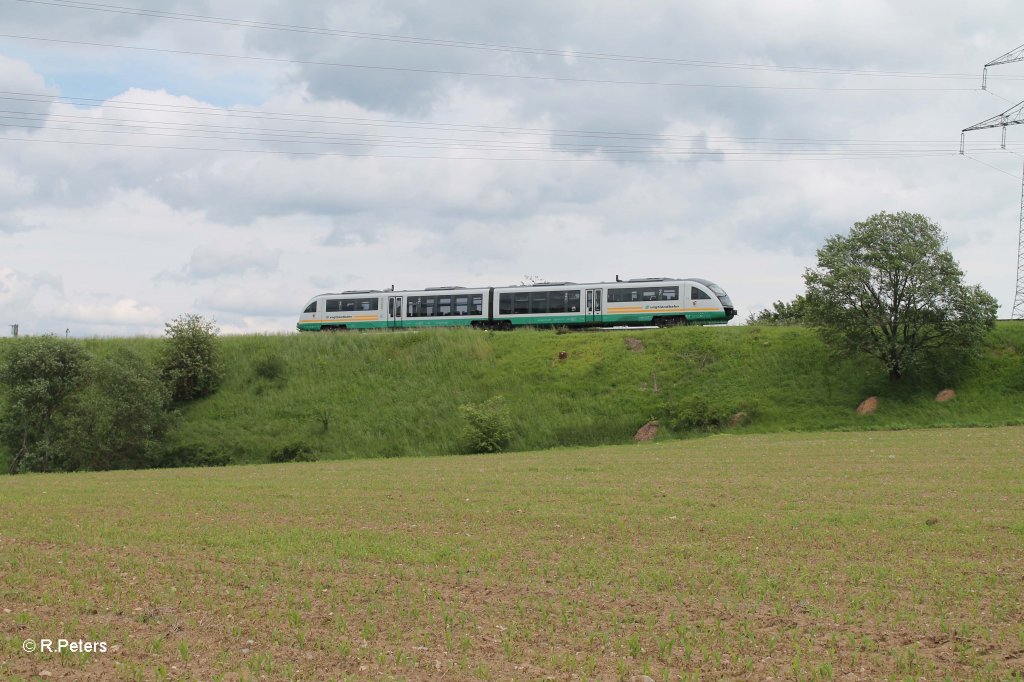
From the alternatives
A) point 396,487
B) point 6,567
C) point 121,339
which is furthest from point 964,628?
point 121,339

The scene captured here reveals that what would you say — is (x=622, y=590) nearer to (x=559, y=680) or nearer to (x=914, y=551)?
(x=559, y=680)

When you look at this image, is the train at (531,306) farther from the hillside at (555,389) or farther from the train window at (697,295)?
the hillside at (555,389)

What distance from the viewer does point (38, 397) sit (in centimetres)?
4525

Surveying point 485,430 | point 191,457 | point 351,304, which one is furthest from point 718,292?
point 191,457

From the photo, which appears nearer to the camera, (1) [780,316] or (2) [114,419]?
(2) [114,419]

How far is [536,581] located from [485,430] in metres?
32.4

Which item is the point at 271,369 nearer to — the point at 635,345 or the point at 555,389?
the point at 555,389

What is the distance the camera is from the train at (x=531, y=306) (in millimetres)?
59969

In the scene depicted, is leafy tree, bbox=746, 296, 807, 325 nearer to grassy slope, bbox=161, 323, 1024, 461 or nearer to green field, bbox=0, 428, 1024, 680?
grassy slope, bbox=161, 323, 1024, 461

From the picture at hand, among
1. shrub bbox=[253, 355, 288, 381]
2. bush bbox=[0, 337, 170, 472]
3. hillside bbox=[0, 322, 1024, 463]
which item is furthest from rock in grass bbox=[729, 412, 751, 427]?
bush bbox=[0, 337, 170, 472]

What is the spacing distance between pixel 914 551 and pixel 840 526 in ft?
7.91

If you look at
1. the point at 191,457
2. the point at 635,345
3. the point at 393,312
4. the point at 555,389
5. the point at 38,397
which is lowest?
the point at 191,457

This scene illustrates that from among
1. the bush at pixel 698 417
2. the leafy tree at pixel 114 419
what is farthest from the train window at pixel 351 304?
the bush at pixel 698 417

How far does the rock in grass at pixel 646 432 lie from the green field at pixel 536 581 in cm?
2200
